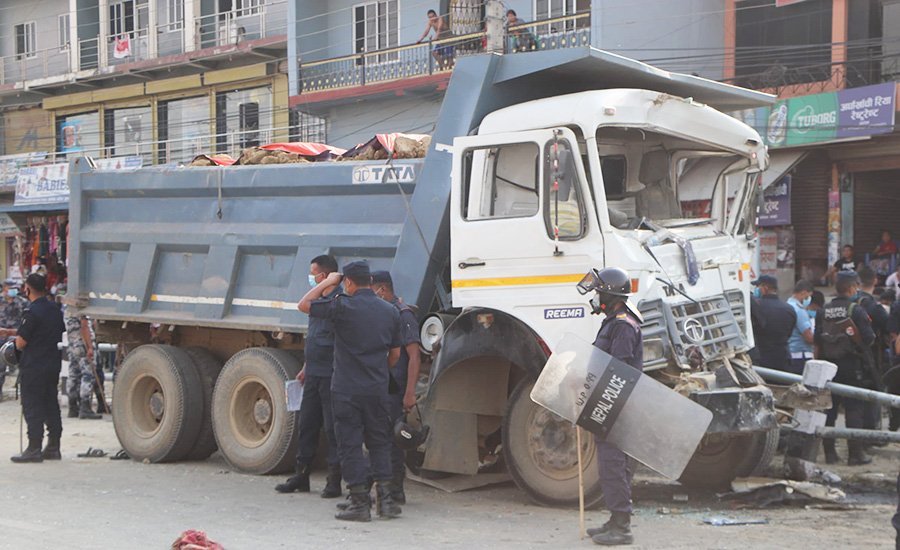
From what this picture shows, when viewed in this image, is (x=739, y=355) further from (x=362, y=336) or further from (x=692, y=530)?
(x=362, y=336)

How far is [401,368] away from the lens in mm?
7414

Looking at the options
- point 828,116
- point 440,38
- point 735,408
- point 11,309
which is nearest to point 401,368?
point 735,408

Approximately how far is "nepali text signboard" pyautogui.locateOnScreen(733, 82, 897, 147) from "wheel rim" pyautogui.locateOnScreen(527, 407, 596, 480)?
9.29m

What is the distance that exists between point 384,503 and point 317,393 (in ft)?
4.01

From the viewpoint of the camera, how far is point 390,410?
7.41 metres

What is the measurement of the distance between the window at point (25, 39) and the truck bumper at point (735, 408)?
2949cm

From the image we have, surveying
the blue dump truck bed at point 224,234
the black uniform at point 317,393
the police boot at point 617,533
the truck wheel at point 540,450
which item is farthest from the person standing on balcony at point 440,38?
the police boot at point 617,533

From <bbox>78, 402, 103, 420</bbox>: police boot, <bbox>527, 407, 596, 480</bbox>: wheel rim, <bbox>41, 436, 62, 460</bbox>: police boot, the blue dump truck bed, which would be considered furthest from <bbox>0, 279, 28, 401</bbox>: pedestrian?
<bbox>527, 407, 596, 480</bbox>: wheel rim

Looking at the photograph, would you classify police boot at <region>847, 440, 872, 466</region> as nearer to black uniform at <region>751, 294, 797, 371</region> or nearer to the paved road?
the paved road

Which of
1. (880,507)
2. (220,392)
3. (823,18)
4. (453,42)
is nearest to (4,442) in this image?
(220,392)

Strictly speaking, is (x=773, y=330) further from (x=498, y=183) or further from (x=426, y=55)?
(x=426, y=55)

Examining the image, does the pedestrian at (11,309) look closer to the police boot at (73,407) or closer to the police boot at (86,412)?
the police boot at (73,407)

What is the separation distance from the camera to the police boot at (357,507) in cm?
678

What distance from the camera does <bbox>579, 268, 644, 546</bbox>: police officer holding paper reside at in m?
6.01
